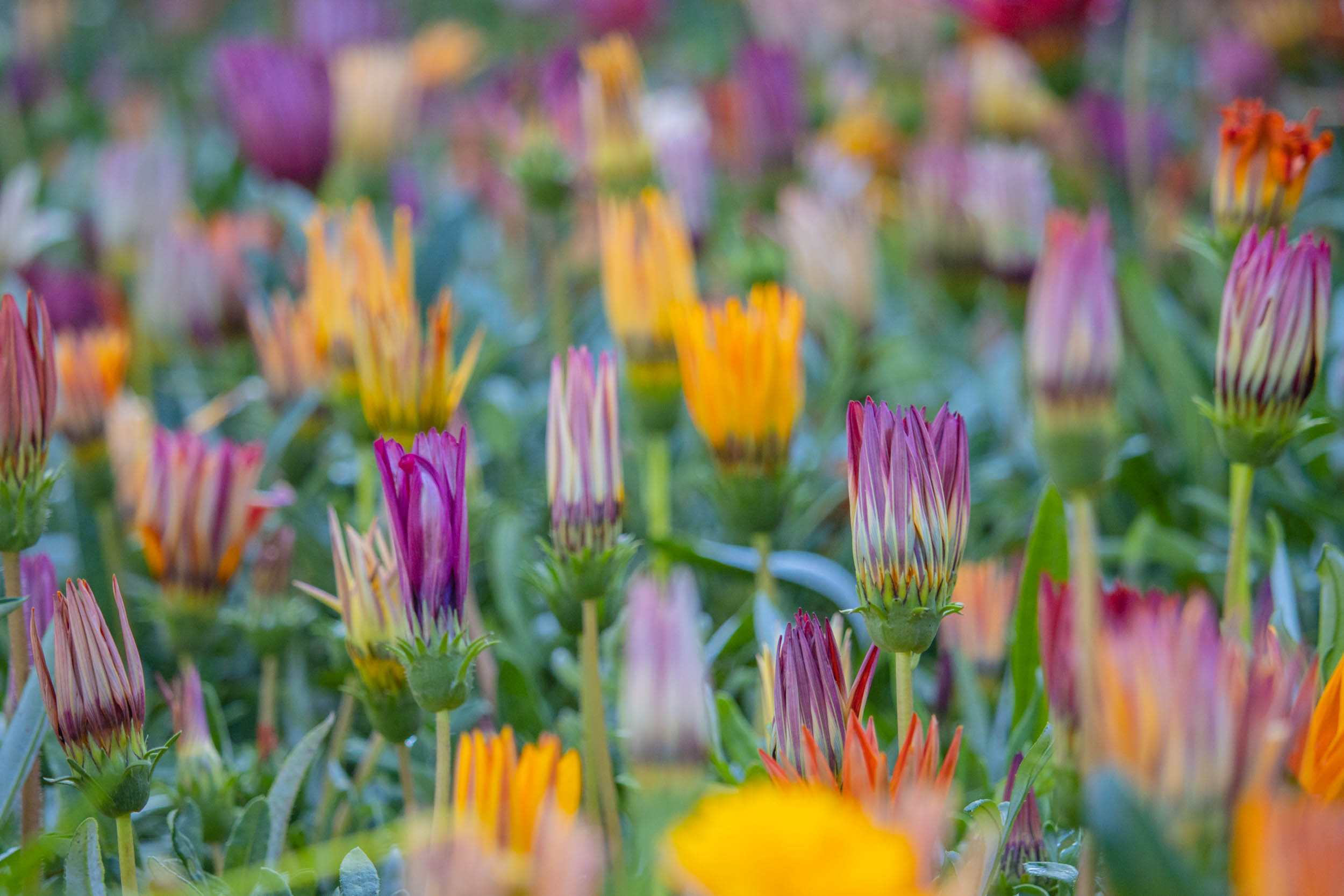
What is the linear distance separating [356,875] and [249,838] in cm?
9

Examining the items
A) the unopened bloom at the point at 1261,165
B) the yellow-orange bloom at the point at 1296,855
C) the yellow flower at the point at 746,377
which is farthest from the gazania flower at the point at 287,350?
the yellow-orange bloom at the point at 1296,855

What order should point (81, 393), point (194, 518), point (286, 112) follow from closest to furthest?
point (194, 518), point (81, 393), point (286, 112)

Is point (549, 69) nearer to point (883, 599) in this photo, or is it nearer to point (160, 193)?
point (160, 193)

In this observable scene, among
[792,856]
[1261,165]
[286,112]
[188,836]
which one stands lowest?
[188,836]

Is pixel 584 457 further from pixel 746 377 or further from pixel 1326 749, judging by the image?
pixel 1326 749

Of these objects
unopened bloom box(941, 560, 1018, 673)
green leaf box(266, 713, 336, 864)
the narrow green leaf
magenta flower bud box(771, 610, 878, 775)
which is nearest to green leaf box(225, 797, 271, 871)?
green leaf box(266, 713, 336, 864)

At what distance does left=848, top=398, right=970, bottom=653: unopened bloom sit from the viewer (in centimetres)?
39

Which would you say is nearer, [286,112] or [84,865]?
[84,865]

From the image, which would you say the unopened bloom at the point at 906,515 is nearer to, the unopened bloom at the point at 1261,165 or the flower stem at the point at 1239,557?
the flower stem at the point at 1239,557

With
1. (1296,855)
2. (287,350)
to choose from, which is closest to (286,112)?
(287,350)

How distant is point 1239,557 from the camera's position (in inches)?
18.9

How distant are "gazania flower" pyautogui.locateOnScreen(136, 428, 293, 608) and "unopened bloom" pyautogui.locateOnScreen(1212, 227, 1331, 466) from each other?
1.49ft

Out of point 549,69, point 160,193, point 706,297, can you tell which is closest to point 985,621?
point 706,297

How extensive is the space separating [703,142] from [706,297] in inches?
7.2
